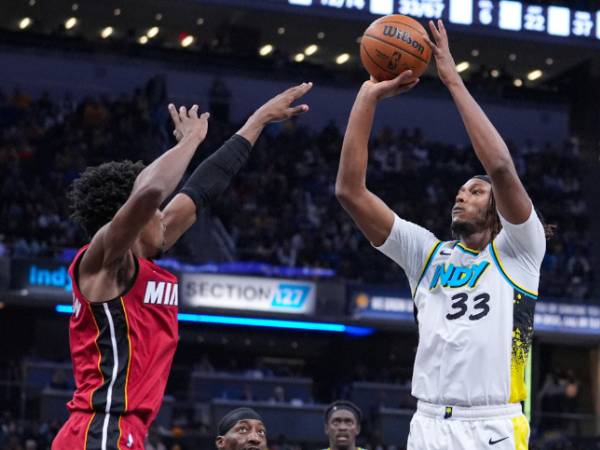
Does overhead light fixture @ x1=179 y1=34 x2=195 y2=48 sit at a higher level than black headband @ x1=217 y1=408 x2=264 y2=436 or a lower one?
higher

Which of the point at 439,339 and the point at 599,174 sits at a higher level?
the point at 599,174

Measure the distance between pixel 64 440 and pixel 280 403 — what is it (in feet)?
61.3

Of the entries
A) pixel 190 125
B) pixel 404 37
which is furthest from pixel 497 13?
pixel 190 125

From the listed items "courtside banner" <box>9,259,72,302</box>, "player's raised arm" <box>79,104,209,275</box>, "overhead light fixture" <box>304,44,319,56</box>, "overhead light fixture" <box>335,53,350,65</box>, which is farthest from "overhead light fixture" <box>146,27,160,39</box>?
"player's raised arm" <box>79,104,209,275</box>

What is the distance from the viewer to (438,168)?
31484 millimetres

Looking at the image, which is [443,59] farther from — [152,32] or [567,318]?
[152,32]

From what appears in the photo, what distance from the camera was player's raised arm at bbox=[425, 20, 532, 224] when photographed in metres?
5.44

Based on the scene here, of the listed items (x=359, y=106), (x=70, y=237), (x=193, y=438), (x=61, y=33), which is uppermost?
(x=61, y=33)

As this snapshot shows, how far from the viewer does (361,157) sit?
5.93 meters

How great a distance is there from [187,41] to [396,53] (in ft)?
93.9

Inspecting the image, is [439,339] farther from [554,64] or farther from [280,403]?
[554,64]

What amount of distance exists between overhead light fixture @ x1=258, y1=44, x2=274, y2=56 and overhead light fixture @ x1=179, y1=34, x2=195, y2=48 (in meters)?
1.94

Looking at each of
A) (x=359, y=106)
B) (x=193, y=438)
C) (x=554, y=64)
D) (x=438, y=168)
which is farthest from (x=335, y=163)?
(x=359, y=106)

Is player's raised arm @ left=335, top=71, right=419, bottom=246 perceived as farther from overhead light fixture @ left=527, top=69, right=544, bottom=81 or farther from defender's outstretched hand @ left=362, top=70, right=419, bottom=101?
overhead light fixture @ left=527, top=69, right=544, bottom=81
